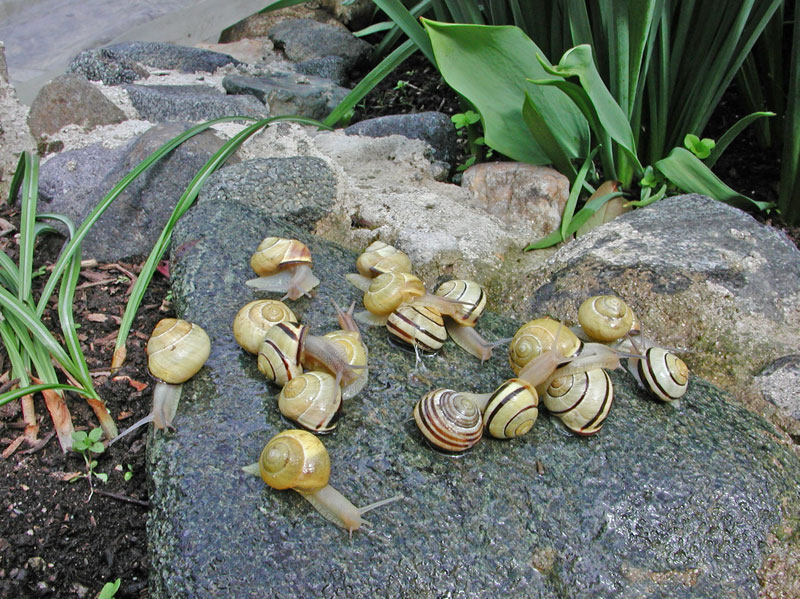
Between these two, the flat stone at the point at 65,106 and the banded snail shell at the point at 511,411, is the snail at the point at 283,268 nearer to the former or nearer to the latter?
the banded snail shell at the point at 511,411

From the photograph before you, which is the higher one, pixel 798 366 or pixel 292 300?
pixel 292 300

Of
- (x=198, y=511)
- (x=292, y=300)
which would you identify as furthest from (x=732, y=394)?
(x=198, y=511)

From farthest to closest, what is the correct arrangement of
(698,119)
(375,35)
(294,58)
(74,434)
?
(375,35) → (294,58) → (698,119) → (74,434)

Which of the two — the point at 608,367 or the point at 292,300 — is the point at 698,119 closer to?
the point at 608,367

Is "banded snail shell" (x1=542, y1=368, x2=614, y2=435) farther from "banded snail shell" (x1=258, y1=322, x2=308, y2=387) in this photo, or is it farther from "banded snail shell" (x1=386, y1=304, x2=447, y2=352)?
"banded snail shell" (x1=258, y1=322, x2=308, y2=387)

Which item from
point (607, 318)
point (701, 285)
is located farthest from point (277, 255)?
point (701, 285)

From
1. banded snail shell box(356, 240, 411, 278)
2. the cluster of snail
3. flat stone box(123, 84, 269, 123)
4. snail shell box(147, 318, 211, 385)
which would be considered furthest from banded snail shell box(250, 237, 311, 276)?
flat stone box(123, 84, 269, 123)

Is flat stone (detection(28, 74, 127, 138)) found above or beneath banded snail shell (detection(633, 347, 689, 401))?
above
